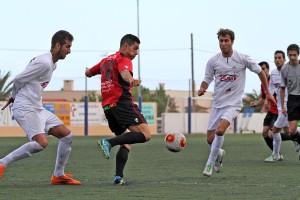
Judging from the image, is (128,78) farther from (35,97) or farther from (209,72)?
(209,72)

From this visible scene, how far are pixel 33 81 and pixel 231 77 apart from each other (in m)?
3.54

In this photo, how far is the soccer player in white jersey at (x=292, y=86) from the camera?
15461mm

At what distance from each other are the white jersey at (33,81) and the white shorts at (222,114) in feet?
10.4

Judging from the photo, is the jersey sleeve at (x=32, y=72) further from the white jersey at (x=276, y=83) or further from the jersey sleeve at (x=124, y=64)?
the white jersey at (x=276, y=83)

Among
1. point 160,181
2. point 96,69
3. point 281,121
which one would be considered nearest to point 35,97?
point 96,69

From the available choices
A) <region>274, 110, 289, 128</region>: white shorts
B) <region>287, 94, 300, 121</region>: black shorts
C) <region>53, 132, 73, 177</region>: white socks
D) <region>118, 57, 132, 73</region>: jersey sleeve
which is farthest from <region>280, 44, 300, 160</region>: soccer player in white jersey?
<region>53, 132, 73, 177</region>: white socks

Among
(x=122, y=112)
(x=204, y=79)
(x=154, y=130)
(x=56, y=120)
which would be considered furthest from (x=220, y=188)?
(x=154, y=130)

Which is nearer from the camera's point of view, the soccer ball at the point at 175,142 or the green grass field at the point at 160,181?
the green grass field at the point at 160,181

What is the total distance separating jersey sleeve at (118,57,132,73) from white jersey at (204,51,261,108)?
2.52 metres

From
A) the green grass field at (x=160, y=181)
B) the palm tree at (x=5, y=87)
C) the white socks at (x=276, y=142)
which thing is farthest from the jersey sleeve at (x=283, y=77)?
the palm tree at (x=5, y=87)

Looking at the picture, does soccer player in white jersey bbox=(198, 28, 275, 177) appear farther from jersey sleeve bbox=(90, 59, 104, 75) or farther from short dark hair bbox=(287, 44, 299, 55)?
short dark hair bbox=(287, 44, 299, 55)

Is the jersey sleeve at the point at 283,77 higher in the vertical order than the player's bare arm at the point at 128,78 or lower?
higher

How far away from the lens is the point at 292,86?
15.7 metres

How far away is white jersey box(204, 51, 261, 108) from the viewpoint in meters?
12.7
